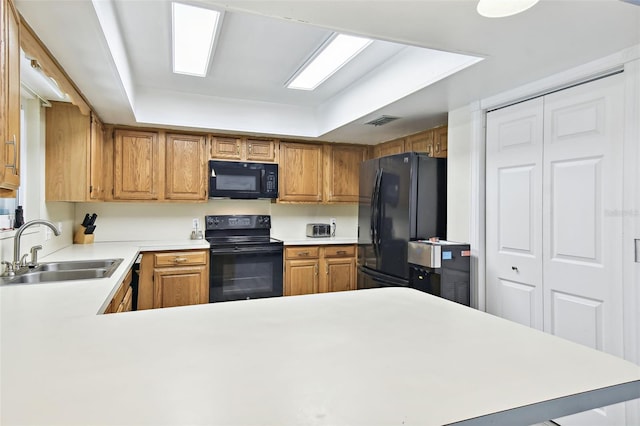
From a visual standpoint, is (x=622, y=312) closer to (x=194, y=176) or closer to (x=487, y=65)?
(x=487, y=65)

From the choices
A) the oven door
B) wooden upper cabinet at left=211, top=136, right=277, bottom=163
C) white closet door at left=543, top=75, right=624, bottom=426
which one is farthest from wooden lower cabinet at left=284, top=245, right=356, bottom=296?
white closet door at left=543, top=75, right=624, bottom=426

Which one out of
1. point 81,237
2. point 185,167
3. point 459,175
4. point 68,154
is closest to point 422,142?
A: point 459,175

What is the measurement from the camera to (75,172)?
9.62ft

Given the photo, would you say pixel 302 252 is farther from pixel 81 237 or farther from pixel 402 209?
pixel 81 237

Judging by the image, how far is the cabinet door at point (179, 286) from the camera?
3457mm

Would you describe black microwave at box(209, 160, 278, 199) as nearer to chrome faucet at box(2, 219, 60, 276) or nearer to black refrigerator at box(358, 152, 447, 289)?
black refrigerator at box(358, 152, 447, 289)

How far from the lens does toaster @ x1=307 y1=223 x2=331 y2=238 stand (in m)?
4.49

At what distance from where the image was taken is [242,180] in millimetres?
3996

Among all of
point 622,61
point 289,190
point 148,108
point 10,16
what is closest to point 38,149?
point 148,108

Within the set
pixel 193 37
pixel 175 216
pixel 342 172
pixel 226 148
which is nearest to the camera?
pixel 193 37

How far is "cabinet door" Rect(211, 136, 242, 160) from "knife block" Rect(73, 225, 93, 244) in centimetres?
144

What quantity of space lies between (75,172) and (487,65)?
10.1 feet

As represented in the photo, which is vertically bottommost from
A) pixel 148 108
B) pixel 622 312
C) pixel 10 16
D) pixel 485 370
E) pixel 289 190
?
pixel 622 312

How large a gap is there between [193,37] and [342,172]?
2463 mm
